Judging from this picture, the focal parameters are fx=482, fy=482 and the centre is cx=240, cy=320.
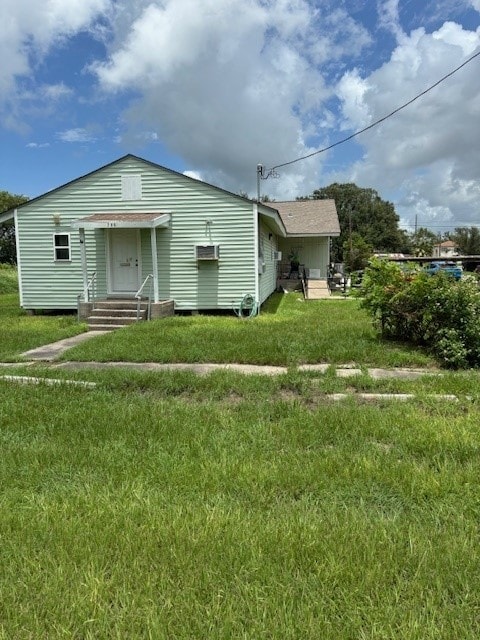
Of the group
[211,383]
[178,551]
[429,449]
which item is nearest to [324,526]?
[178,551]

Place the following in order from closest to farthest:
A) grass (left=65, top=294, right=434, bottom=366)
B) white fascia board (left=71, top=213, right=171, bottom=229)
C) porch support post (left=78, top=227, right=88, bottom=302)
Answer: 1. grass (left=65, top=294, right=434, bottom=366)
2. white fascia board (left=71, top=213, right=171, bottom=229)
3. porch support post (left=78, top=227, right=88, bottom=302)

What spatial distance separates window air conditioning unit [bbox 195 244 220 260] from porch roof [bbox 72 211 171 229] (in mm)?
1112

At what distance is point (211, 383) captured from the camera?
220 inches

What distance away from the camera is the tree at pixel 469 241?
81438 millimetres

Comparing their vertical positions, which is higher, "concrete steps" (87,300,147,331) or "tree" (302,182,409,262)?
"tree" (302,182,409,262)

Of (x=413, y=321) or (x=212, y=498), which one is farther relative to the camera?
(x=413, y=321)

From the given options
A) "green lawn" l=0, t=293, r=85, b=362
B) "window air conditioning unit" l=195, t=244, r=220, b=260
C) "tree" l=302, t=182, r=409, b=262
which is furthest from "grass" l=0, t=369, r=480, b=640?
"tree" l=302, t=182, r=409, b=262

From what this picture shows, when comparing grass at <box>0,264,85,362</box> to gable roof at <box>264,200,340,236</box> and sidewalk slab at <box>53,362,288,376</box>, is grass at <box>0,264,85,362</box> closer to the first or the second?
sidewalk slab at <box>53,362,288,376</box>

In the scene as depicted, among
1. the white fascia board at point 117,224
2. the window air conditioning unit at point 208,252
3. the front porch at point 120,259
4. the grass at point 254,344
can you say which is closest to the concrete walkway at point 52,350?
the grass at point 254,344

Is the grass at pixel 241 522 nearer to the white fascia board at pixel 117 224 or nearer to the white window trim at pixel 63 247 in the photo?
the white fascia board at pixel 117 224

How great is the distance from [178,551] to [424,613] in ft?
3.72

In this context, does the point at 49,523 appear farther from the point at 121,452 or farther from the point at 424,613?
the point at 424,613

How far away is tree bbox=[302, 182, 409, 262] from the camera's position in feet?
217

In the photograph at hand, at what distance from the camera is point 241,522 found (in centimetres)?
263
